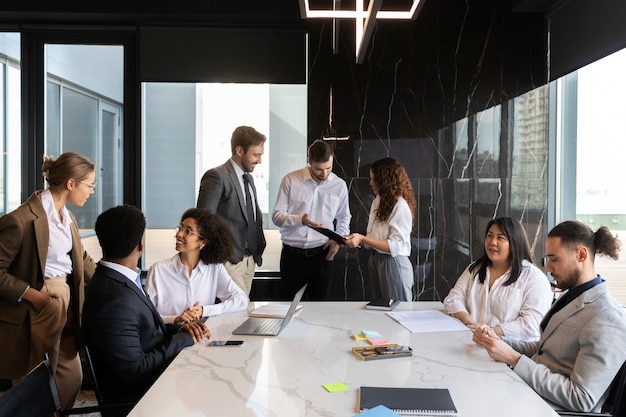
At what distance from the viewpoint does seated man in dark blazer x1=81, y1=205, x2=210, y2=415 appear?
194 centimetres

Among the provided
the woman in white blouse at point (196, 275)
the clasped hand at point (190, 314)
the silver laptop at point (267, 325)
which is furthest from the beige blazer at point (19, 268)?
the silver laptop at point (267, 325)

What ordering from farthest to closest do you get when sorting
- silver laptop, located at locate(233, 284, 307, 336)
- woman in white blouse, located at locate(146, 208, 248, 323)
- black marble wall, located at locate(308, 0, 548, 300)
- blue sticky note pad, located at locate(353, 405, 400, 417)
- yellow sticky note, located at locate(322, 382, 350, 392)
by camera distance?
black marble wall, located at locate(308, 0, 548, 300), woman in white blouse, located at locate(146, 208, 248, 323), silver laptop, located at locate(233, 284, 307, 336), yellow sticky note, located at locate(322, 382, 350, 392), blue sticky note pad, located at locate(353, 405, 400, 417)

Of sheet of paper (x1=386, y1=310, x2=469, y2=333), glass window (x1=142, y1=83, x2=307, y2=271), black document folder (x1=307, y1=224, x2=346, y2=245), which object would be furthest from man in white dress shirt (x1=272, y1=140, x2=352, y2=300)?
sheet of paper (x1=386, y1=310, x2=469, y2=333)

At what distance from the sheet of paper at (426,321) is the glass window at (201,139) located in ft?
7.42

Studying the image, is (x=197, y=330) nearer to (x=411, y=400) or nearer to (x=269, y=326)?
(x=269, y=326)

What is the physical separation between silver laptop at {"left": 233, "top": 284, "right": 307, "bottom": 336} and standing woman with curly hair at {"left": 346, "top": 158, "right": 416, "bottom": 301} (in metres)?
1.17

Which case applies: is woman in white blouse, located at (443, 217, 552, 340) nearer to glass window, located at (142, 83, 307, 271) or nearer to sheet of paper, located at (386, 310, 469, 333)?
sheet of paper, located at (386, 310, 469, 333)

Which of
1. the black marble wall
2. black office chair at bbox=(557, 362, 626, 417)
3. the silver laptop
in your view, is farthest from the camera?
the black marble wall

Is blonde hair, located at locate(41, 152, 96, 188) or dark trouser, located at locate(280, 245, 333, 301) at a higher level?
blonde hair, located at locate(41, 152, 96, 188)

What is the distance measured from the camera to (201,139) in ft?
16.1

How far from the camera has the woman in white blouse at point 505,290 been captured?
247 cm

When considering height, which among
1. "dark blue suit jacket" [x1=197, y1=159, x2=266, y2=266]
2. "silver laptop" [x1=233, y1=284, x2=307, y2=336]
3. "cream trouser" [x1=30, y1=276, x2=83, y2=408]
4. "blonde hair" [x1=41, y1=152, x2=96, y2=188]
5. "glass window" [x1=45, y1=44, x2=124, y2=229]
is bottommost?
"cream trouser" [x1=30, y1=276, x2=83, y2=408]

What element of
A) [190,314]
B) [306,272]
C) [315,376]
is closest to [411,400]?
[315,376]

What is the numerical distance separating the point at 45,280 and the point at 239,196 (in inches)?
50.5
